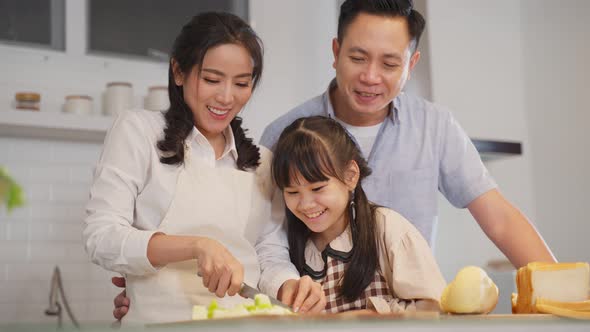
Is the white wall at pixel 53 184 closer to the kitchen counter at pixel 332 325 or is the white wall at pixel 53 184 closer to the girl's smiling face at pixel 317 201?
the girl's smiling face at pixel 317 201

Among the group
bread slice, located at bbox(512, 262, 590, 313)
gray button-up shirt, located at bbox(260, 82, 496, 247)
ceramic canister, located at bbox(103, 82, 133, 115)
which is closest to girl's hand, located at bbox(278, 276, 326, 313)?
bread slice, located at bbox(512, 262, 590, 313)

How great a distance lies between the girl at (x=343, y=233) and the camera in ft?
5.31

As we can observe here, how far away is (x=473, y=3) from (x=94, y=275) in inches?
104

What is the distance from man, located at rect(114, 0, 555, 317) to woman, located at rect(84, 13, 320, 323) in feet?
1.22

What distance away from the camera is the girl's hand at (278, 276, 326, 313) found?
4.79ft

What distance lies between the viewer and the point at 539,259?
1.89 meters

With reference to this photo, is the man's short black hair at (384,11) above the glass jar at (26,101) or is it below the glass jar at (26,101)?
above

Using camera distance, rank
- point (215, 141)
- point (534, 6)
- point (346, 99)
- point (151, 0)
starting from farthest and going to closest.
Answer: point (534, 6) → point (151, 0) → point (346, 99) → point (215, 141)

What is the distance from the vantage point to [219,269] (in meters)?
1.28

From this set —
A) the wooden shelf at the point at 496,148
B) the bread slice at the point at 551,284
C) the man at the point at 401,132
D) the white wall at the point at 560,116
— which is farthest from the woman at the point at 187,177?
the white wall at the point at 560,116

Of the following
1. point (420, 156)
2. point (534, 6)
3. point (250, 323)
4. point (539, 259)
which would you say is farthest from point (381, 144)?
point (534, 6)

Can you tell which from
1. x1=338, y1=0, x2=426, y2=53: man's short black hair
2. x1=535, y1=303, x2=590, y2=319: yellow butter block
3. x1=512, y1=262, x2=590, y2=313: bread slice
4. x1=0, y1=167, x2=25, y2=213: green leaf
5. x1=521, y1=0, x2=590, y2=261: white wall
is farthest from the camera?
x1=521, y1=0, x2=590, y2=261: white wall

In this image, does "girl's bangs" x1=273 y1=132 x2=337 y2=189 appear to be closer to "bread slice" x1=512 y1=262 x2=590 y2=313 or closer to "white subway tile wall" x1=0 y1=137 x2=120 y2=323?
"bread slice" x1=512 y1=262 x2=590 y2=313

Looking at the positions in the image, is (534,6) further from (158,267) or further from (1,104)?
(158,267)
